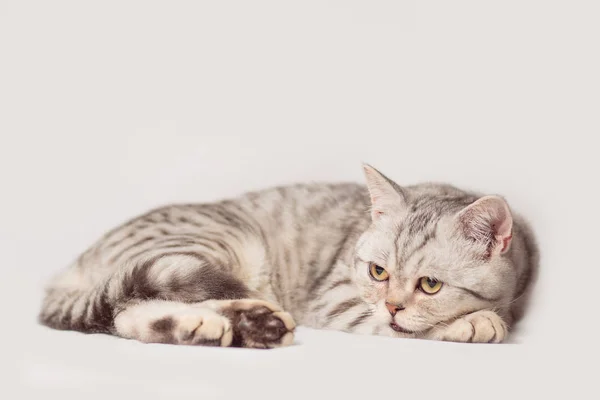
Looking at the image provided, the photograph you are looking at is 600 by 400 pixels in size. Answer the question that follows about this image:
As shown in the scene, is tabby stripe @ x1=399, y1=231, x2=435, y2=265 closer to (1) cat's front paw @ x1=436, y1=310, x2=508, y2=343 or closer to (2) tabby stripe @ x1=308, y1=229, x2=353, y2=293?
(1) cat's front paw @ x1=436, y1=310, x2=508, y2=343

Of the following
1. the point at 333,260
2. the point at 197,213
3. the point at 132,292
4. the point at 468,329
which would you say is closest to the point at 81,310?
the point at 132,292

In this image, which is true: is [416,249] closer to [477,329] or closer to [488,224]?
[488,224]

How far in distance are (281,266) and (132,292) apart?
1.28 m

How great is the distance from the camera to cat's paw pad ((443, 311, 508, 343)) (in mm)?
3939

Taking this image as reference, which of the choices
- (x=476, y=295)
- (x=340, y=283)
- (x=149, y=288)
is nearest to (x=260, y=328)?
(x=149, y=288)

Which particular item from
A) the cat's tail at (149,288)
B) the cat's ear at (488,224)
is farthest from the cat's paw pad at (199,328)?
the cat's ear at (488,224)

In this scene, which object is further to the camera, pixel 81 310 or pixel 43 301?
pixel 43 301

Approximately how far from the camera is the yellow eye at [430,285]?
4023 millimetres

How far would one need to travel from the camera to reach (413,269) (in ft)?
13.3

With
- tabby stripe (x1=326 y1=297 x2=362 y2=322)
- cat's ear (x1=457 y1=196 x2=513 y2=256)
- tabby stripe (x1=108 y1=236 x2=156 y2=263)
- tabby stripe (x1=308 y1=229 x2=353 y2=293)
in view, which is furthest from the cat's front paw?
tabby stripe (x1=108 y1=236 x2=156 y2=263)

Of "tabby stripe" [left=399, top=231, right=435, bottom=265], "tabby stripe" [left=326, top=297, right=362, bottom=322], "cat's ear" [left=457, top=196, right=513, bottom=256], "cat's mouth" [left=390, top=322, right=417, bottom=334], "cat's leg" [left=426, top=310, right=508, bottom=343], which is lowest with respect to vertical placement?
"tabby stripe" [left=326, top=297, right=362, bottom=322]

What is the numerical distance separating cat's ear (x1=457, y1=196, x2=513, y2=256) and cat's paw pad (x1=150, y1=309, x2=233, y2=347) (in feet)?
4.30

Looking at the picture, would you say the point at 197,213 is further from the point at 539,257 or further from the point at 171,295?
the point at 539,257

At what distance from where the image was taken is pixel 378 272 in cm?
426
